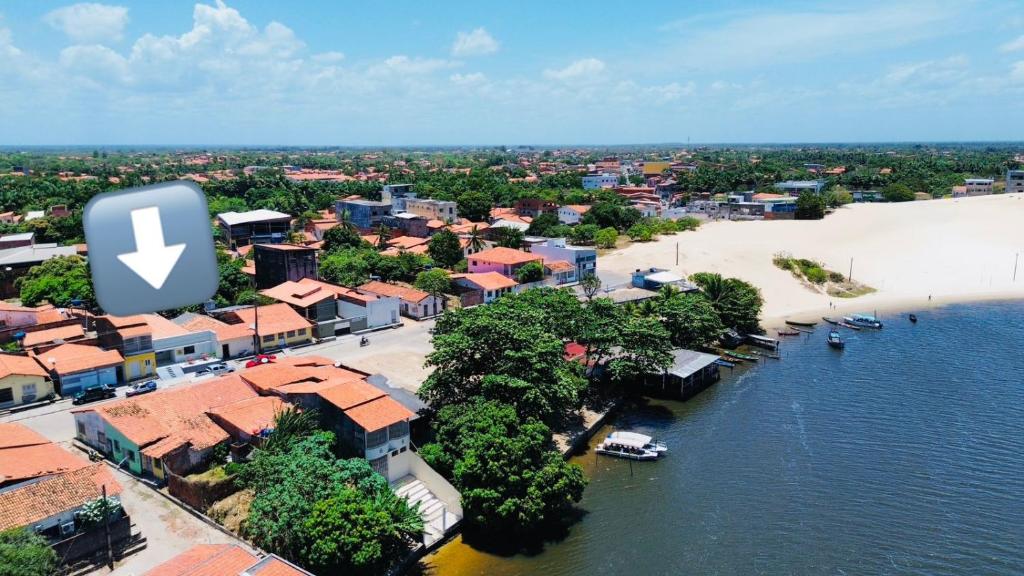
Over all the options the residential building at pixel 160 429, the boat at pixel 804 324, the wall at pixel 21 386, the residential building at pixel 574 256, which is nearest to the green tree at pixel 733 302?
the boat at pixel 804 324

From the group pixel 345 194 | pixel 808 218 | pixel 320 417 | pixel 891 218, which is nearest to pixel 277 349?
pixel 320 417

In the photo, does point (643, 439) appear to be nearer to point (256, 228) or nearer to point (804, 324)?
point (804, 324)

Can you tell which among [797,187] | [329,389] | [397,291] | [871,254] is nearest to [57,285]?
[397,291]

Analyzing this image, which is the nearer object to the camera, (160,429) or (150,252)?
(150,252)

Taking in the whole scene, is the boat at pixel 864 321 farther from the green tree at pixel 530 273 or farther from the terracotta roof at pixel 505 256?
the terracotta roof at pixel 505 256

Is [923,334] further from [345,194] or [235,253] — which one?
[345,194]
